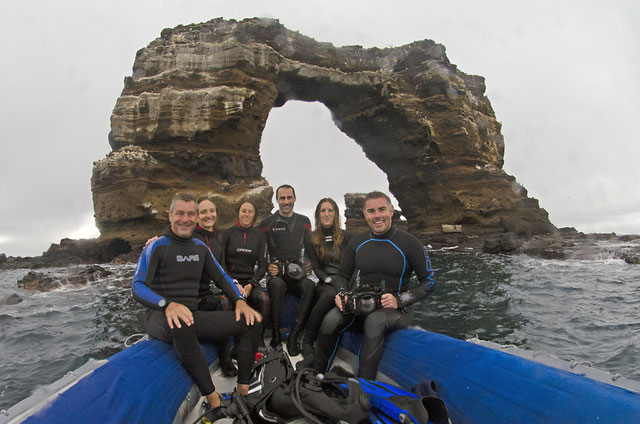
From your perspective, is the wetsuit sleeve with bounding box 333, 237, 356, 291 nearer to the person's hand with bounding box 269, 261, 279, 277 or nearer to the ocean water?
the person's hand with bounding box 269, 261, 279, 277

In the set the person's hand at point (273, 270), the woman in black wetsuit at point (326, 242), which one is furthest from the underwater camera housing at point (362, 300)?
the person's hand at point (273, 270)

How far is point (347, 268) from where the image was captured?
371cm

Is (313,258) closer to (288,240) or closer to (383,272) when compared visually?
(288,240)

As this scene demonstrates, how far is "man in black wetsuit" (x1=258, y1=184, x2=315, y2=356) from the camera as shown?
14.4 feet

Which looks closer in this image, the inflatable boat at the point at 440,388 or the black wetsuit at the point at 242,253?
the inflatable boat at the point at 440,388

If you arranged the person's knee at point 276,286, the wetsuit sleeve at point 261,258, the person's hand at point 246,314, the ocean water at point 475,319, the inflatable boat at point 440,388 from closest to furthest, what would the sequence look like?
1. the inflatable boat at point 440,388
2. the person's hand at point 246,314
3. the person's knee at point 276,286
4. the wetsuit sleeve at point 261,258
5. the ocean water at point 475,319

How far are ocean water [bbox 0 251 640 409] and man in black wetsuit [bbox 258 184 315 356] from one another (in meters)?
3.34

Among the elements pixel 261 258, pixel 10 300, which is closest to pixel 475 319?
pixel 261 258

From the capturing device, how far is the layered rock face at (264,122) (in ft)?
73.7

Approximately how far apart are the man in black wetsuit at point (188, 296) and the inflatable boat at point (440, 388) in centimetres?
18

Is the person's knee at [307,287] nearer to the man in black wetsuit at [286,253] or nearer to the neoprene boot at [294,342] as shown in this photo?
the man in black wetsuit at [286,253]

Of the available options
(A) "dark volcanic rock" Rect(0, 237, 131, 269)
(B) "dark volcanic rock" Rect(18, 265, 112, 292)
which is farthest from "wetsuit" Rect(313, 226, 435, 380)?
(A) "dark volcanic rock" Rect(0, 237, 131, 269)

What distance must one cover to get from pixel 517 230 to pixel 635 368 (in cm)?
2290

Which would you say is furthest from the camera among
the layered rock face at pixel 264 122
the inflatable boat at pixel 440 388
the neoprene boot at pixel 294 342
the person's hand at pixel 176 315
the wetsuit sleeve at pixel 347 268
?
the layered rock face at pixel 264 122
